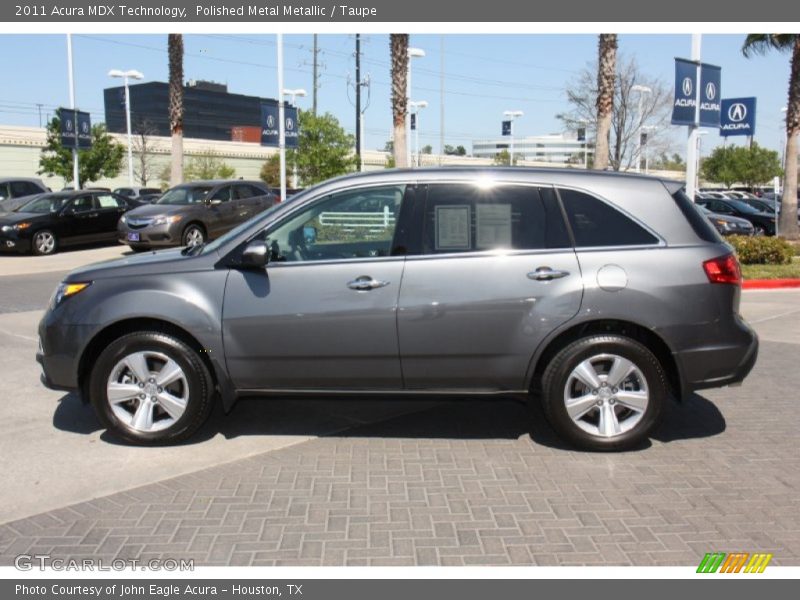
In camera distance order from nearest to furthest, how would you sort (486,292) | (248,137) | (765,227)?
(486,292) → (765,227) → (248,137)

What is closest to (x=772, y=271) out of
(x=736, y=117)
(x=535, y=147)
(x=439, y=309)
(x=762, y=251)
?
(x=762, y=251)

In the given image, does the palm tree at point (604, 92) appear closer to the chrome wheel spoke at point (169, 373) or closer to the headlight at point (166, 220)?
the headlight at point (166, 220)

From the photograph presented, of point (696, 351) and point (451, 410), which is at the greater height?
point (696, 351)

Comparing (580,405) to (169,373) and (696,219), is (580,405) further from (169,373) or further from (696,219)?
(169,373)

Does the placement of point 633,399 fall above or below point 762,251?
below

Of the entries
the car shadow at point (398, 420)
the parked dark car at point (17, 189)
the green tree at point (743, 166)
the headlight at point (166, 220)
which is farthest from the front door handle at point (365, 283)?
the green tree at point (743, 166)

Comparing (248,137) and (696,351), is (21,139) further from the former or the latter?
(696,351)

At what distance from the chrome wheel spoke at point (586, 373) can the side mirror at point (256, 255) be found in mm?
2166

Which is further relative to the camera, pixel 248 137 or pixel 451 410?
pixel 248 137

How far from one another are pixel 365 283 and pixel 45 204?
669 inches

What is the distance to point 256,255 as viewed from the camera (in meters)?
4.89

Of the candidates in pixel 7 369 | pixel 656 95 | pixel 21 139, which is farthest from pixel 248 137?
pixel 7 369

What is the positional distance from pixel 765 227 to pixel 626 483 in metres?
25.4

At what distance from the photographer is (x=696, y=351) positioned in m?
4.92
